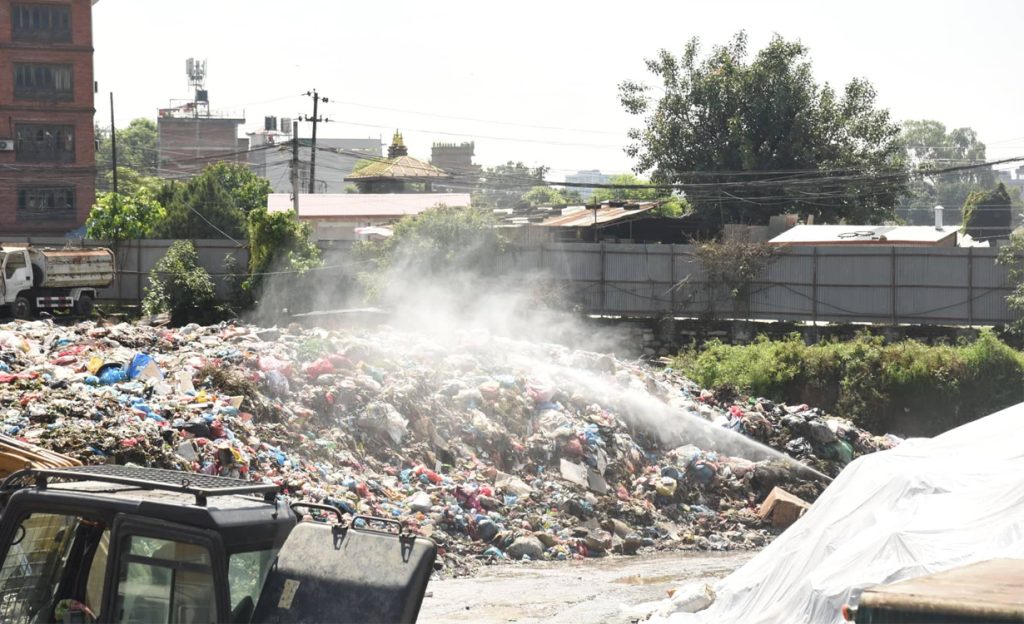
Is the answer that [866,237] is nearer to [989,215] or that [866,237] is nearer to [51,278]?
[51,278]

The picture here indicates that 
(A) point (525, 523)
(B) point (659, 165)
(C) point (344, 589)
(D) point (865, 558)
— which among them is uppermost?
(B) point (659, 165)

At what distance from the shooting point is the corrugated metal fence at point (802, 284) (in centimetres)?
2919

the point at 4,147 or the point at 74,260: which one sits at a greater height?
the point at 4,147

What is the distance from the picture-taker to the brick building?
49.3m

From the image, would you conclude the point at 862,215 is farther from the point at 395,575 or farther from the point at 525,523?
the point at 395,575

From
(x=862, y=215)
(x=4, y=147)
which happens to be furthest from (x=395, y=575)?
(x=4, y=147)

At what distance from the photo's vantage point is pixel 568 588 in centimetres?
1346

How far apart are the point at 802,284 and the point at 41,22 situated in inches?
1385

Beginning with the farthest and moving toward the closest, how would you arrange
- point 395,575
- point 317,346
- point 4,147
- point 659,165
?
point 4,147 < point 659,165 < point 317,346 < point 395,575

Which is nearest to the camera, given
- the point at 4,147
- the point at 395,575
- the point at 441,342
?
the point at 395,575

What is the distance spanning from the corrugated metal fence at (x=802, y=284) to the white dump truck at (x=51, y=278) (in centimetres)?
1166

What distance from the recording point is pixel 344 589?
14.9 ft

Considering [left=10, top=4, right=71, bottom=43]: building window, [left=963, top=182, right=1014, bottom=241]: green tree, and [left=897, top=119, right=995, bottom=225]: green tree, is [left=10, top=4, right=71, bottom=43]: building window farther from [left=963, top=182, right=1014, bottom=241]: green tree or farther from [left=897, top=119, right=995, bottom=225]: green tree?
[left=897, top=119, right=995, bottom=225]: green tree

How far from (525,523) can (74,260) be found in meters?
21.2
